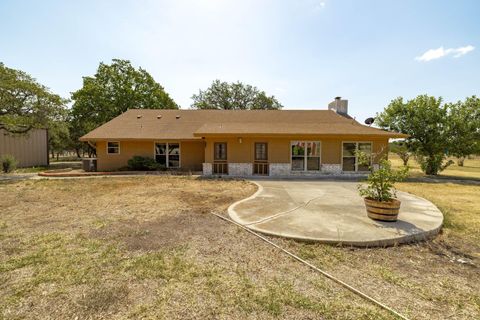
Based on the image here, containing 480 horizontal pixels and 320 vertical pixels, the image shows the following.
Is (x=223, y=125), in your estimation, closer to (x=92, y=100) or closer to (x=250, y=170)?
(x=250, y=170)

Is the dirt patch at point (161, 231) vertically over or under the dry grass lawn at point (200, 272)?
over

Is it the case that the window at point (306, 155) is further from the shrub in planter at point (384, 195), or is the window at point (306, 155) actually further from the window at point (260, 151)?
the shrub in planter at point (384, 195)

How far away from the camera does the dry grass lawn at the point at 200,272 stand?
9.14 ft

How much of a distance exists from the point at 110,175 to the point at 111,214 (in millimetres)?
8998

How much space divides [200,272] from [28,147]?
26.1m

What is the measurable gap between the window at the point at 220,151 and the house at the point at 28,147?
54.1 ft

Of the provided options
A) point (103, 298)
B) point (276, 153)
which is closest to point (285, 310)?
point (103, 298)

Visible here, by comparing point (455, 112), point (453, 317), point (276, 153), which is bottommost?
point (453, 317)

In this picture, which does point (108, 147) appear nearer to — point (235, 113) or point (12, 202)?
point (12, 202)

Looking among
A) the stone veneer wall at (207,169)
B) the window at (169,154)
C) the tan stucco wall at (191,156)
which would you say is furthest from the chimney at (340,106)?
the window at (169,154)

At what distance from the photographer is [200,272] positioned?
3574 mm

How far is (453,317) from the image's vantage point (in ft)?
8.92

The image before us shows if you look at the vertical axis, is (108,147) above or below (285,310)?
above

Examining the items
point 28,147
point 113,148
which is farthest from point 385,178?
point 28,147
